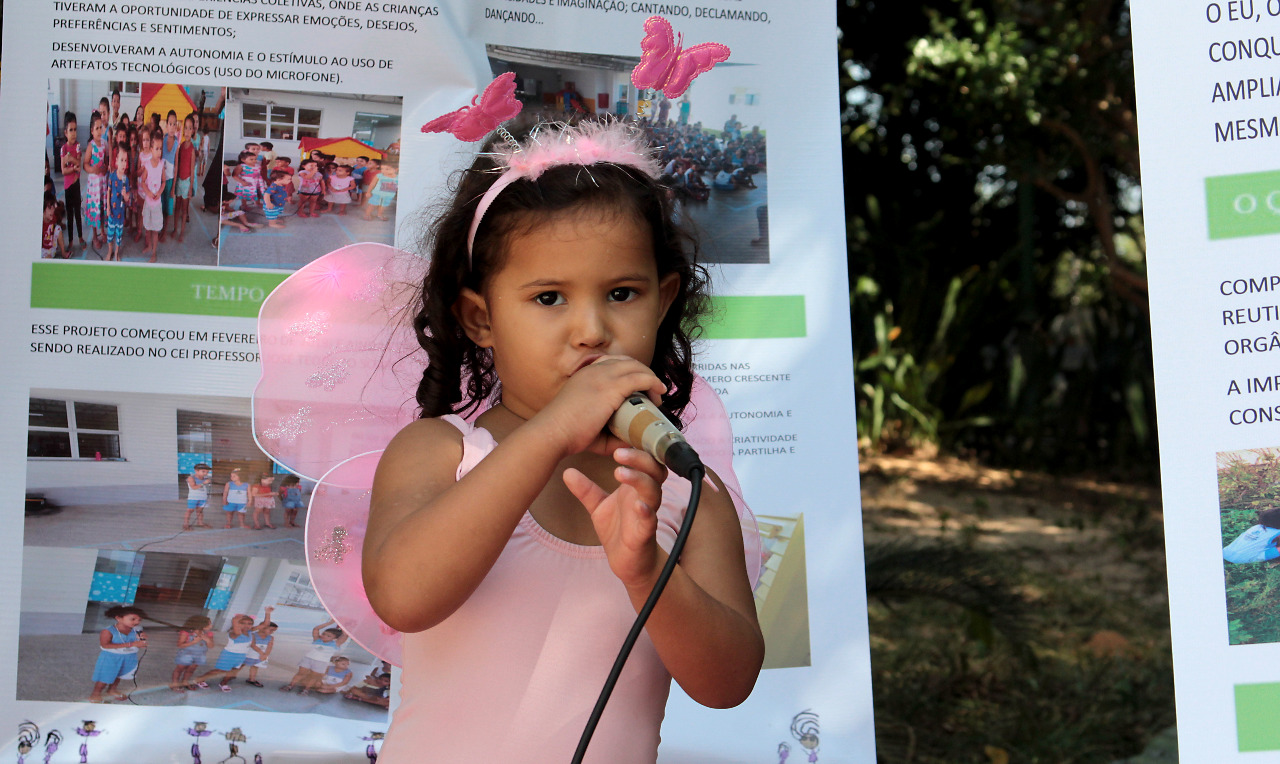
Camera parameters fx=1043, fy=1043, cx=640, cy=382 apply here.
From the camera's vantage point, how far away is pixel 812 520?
242cm

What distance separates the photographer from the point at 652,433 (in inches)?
40.6

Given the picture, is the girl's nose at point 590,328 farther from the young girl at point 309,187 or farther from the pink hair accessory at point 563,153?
the young girl at point 309,187

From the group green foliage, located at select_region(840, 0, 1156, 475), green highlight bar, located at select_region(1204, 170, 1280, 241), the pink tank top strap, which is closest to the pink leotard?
the pink tank top strap

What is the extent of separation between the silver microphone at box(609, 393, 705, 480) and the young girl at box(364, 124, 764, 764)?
22 millimetres

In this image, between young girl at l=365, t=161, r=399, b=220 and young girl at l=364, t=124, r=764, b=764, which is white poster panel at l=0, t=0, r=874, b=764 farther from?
young girl at l=364, t=124, r=764, b=764

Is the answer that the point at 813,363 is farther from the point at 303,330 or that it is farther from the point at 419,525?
the point at 419,525

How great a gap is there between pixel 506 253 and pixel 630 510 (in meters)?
0.43

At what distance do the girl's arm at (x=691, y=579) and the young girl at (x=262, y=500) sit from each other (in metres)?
1.28

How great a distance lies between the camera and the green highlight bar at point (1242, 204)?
1.60 m

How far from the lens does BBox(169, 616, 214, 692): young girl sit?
230 cm

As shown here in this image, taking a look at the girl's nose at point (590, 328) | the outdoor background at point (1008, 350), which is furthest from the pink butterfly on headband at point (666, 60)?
the outdoor background at point (1008, 350)

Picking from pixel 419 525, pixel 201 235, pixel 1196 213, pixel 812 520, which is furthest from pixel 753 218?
pixel 419 525

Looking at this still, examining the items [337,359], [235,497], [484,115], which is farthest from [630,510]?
[235,497]

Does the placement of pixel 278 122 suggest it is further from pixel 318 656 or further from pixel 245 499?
pixel 318 656
